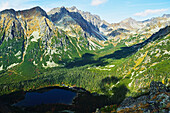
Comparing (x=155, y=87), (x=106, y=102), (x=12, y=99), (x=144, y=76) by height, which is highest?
(x=155, y=87)

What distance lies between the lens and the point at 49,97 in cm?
17000

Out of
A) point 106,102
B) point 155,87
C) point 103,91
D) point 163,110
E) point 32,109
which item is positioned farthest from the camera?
point 103,91

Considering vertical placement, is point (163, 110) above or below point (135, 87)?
above

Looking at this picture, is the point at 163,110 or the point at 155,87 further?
the point at 155,87

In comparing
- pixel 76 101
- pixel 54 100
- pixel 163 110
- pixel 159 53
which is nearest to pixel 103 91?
pixel 76 101

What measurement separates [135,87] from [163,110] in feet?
445

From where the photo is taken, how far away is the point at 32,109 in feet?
440

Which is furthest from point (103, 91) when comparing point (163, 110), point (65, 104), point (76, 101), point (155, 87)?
point (163, 110)

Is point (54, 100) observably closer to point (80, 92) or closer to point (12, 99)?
point (80, 92)

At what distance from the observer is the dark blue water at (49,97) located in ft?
510

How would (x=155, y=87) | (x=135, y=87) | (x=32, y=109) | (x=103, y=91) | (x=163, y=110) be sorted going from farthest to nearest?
1. (x=103, y=91)
2. (x=135, y=87)
3. (x=32, y=109)
4. (x=155, y=87)
5. (x=163, y=110)

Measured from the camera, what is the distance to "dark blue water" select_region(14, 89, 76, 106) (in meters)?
155

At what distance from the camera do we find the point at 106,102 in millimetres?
143750

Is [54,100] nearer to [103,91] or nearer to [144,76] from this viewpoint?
[103,91]
